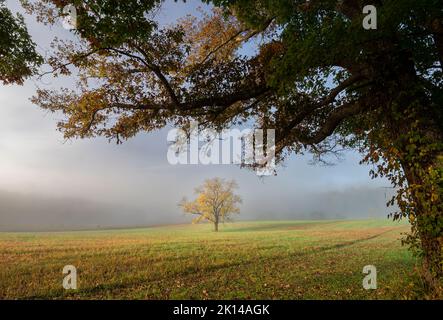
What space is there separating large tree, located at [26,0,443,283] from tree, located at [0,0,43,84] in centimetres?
90

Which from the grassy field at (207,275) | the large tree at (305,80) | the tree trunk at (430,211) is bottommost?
the grassy field at (207,275)

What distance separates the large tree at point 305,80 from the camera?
28.6ft

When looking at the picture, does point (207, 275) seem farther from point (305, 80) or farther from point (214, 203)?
point (214, 203)

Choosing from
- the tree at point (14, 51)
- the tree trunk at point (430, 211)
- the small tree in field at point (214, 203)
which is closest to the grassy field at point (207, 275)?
the tree trunk at point (430, 211)

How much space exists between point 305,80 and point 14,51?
435 inches

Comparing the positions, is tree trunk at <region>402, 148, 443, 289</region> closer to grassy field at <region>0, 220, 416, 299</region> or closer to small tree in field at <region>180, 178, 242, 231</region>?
grassy field at <region>0, 220, 416, 299</region>

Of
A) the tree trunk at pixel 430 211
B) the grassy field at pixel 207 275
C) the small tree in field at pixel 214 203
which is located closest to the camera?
the tree trunk at pixel 430 211

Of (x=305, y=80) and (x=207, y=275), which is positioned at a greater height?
(x=305, y=80)

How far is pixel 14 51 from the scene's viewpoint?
41.8ft

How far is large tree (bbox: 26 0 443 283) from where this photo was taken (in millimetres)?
8719

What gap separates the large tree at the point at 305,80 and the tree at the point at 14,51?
904 millimetres

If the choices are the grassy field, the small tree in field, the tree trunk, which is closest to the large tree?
the tree trunk

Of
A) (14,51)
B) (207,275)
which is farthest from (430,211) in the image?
(14,51)

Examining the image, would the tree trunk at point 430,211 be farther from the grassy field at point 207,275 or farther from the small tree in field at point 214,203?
the small tree in field at point 214,203
